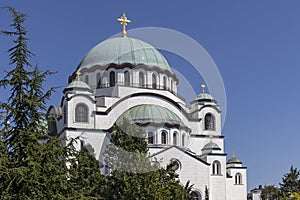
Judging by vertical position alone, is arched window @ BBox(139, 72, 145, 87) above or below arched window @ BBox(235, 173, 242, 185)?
above

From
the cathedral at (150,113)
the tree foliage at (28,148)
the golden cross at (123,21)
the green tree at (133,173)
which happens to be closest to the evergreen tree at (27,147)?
the tree foliage at (28,148)

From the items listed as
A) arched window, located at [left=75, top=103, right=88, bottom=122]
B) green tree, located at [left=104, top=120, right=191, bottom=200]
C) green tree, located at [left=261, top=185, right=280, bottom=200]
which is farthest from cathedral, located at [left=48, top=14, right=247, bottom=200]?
green tree, located at [left=104, top=120, right=191, bottom=200]

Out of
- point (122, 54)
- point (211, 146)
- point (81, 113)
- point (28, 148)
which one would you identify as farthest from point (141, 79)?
point (28, 148)

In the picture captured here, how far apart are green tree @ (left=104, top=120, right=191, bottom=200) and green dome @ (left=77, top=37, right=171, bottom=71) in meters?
21.2

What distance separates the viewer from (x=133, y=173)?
82.9 ft

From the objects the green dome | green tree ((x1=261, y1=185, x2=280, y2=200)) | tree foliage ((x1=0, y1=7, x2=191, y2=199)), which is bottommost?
tree foliage ((x1=0, y1=7, x2=191, y2=199))

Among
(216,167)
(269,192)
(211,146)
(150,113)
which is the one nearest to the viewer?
(150,113)

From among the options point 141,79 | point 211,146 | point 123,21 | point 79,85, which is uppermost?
point 123,21

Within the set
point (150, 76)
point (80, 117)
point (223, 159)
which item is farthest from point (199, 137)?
point (80, 117)

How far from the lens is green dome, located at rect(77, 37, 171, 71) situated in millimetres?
50094

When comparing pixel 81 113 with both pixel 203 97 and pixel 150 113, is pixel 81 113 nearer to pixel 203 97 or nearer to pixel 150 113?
pixel 150 113

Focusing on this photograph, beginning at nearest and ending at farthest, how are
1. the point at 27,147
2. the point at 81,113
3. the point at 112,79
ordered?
the point at 27,147
the point at 81,113
the point at 112,79

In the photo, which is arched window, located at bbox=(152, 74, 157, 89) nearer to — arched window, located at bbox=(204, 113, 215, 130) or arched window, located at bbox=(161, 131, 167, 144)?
arched window, located at bbox=(204, 113, 215, 130)

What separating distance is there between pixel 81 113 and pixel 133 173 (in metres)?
21.3
